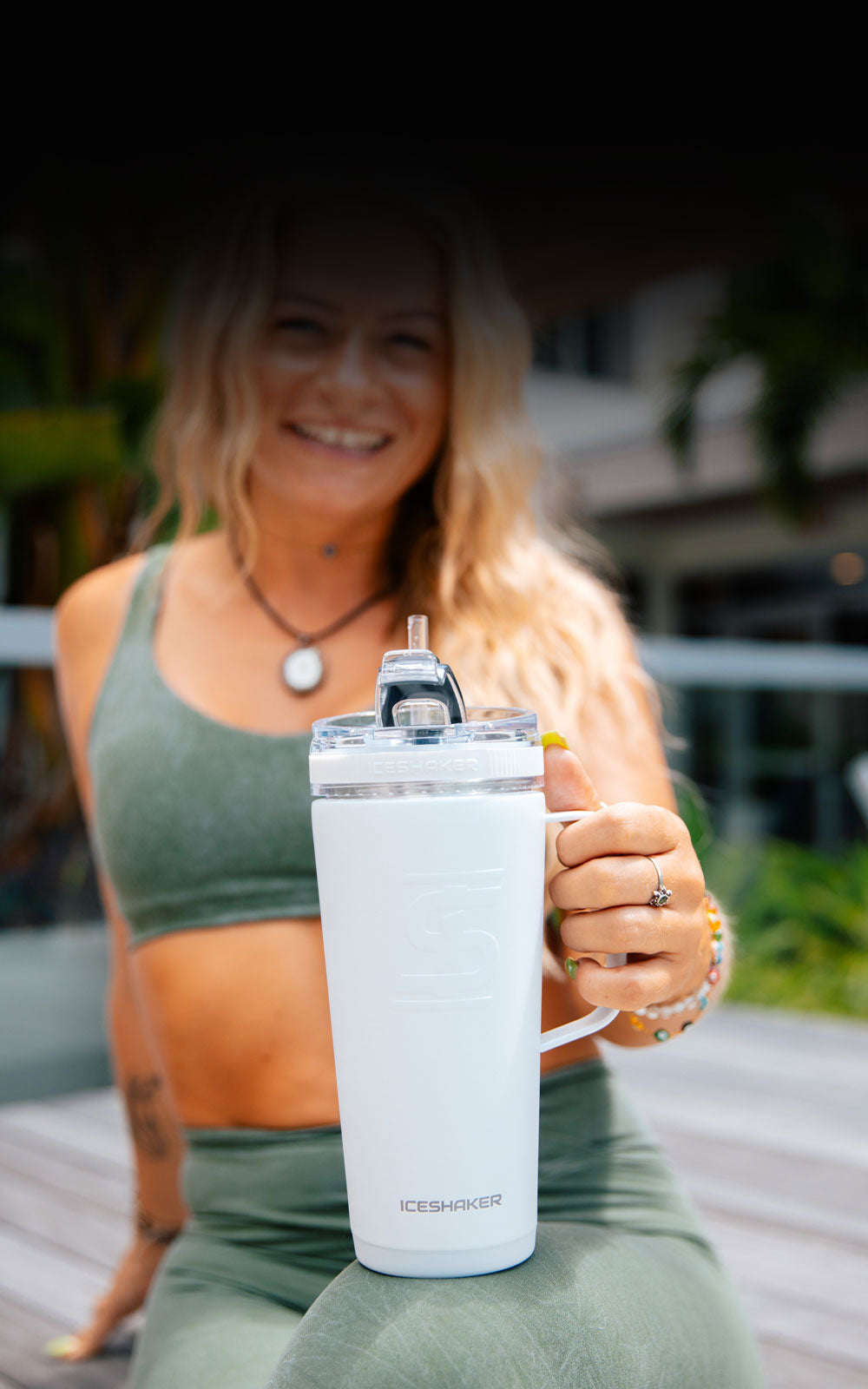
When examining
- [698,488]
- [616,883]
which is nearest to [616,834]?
[616,883]

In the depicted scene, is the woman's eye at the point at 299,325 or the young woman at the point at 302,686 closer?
the young woman at the point at 302,686

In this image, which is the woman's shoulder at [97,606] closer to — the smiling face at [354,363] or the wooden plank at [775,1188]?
the smiling face at [354,363]

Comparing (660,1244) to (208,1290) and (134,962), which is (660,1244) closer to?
(208,1290)

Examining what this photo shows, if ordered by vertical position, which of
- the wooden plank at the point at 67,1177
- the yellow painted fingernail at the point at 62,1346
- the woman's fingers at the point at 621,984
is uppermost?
the woman's fingers at the point at 621,984

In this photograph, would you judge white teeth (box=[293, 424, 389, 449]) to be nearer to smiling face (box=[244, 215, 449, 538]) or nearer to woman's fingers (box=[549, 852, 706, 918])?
smiling face (box=[244, 215, 449, 538])

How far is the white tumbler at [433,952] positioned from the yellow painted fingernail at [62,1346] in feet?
3.35

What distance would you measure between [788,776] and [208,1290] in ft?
15.3

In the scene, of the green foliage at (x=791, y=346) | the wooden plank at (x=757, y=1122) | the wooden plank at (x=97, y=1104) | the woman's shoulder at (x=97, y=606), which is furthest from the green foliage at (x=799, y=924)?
the green foliage at (x=791, y=346)

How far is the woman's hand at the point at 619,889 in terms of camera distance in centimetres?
73

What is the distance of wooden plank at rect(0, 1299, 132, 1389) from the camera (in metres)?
1.48

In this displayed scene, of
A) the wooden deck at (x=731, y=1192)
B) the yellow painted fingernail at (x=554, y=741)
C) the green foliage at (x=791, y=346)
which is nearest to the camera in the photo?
the yellow painted fingernail at (x=554, y=741)

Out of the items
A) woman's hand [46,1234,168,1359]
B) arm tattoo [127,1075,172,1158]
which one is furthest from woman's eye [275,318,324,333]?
woman's hand [46,1234,168,1359]

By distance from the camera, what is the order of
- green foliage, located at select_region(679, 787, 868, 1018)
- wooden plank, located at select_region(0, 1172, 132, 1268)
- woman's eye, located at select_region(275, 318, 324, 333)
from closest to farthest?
woman's eye, located at select_region(275, 318, 324, 333) < wooden plank, located at select_region(0, 1172, 132, 1268) < green foliage, located at select_region(679, 787, 868, 1018)

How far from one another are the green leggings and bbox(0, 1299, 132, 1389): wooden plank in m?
0.48
